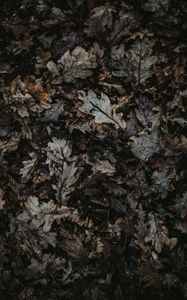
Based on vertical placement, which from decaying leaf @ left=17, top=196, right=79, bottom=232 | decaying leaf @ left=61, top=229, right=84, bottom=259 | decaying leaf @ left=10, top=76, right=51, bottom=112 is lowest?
decaying leaf @ left=61, top=229, right=84, bottom=259

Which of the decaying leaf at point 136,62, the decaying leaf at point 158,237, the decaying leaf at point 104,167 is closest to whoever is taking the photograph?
the decaying leaf at point 158,237

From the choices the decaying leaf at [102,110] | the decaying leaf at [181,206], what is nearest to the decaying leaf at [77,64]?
the decaying leaf at [102,110]

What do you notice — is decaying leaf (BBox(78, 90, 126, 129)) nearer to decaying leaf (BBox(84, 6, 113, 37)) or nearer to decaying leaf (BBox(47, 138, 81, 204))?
decaying leaf (BBox(47, 138, 81, 204))

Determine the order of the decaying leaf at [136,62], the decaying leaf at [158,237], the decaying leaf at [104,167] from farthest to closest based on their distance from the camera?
the decaying leaf at [136,62]
the decaying leaf at [104,167]
the decaying leaf at [158,237]

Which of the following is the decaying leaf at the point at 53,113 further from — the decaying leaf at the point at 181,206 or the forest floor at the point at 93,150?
the decaying leaf at the point at 181,206

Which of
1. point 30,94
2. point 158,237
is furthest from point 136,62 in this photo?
point 158,237

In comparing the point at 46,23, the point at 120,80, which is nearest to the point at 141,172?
the point at 120,80

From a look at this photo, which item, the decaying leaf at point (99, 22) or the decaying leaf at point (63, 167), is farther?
the decaying leaf at point (99, 22)

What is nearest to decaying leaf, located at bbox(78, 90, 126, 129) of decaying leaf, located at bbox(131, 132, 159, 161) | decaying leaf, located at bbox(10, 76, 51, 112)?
decaying leaf, located at bbox(131, 132, 159, 161)
